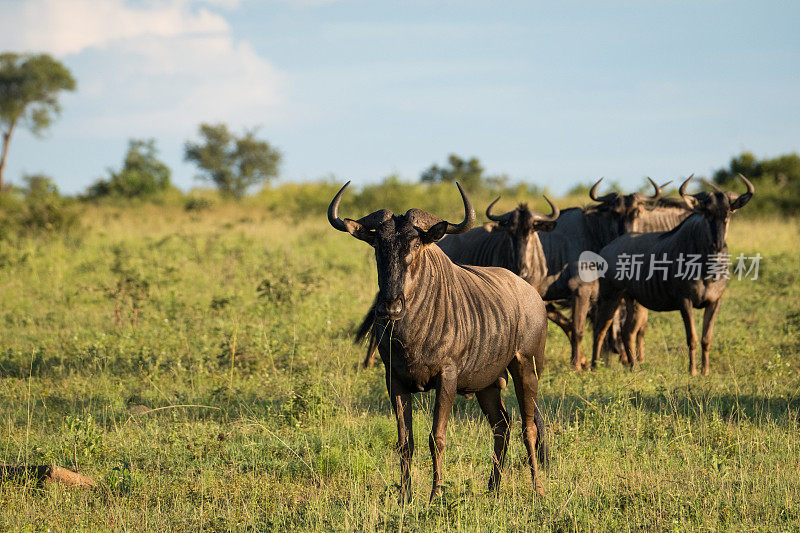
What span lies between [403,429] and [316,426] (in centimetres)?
211

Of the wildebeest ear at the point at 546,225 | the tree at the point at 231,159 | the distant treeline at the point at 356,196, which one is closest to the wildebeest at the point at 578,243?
the wildebeest ear at the point at 546,225

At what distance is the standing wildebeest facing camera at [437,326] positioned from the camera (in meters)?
4.53

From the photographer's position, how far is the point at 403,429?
15.2ft

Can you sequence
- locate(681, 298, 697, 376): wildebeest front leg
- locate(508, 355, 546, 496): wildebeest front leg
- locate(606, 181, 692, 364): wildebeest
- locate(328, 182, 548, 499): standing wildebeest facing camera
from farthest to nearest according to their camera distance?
locate(606, 181, 692, 364): wildebeest
locate(681, 298, 697, 376): wildebeest front leg
locate(508, 355, 546, 496): wildebeest front leg
locate(328, 182, 548, 499): standing wildebeest facing camera

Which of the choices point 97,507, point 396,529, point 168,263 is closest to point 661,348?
point 396,529

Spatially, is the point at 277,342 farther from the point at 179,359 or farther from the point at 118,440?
the point at 118,440

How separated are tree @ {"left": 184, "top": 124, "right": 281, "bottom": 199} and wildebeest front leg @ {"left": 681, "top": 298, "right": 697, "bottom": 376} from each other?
1506 inches

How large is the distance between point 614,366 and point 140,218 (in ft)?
64.7

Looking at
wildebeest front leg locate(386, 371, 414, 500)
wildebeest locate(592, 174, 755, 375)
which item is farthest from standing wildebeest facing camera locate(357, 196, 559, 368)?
wildebeest front leg locate(386, 371, 414, 500)

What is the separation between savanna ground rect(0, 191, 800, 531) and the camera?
4.68 m

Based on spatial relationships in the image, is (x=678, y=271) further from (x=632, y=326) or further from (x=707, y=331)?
(x=632, y=326)

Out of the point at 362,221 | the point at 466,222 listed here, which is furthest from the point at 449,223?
the point at 362,221

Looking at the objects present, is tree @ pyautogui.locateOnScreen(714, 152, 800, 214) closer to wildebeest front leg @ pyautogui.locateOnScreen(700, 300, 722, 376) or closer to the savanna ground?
the savanna ground

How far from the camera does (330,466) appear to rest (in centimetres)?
554
